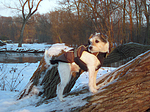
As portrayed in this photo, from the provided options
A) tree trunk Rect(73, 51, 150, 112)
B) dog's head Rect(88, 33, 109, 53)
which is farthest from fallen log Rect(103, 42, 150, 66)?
dog's head Rect(88, 33, 109, 53)

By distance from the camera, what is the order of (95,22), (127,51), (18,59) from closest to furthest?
1. (127,51)
2. (95,22)
3. (18,59)

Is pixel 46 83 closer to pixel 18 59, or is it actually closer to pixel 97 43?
pixel 97 43

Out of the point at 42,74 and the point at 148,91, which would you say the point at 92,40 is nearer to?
the point at 148,91

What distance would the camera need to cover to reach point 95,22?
995 cm

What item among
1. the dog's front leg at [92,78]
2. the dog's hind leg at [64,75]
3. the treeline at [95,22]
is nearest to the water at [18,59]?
the treeline at [95,22]

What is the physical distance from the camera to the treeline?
6.24 m

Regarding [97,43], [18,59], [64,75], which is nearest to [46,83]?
[64,75]

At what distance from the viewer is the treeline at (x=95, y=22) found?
6243 mm

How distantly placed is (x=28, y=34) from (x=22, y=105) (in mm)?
73281

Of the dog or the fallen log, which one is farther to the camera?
the fallen log

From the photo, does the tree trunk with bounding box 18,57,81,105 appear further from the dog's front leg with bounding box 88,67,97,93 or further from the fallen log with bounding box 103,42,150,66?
the fallen log with bounding box 103,42,150,66

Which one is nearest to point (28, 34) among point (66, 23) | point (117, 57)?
point (66, 23)

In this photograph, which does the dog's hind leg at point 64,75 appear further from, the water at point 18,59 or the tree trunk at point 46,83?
the water at point 18,59

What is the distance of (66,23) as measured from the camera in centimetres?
2214
